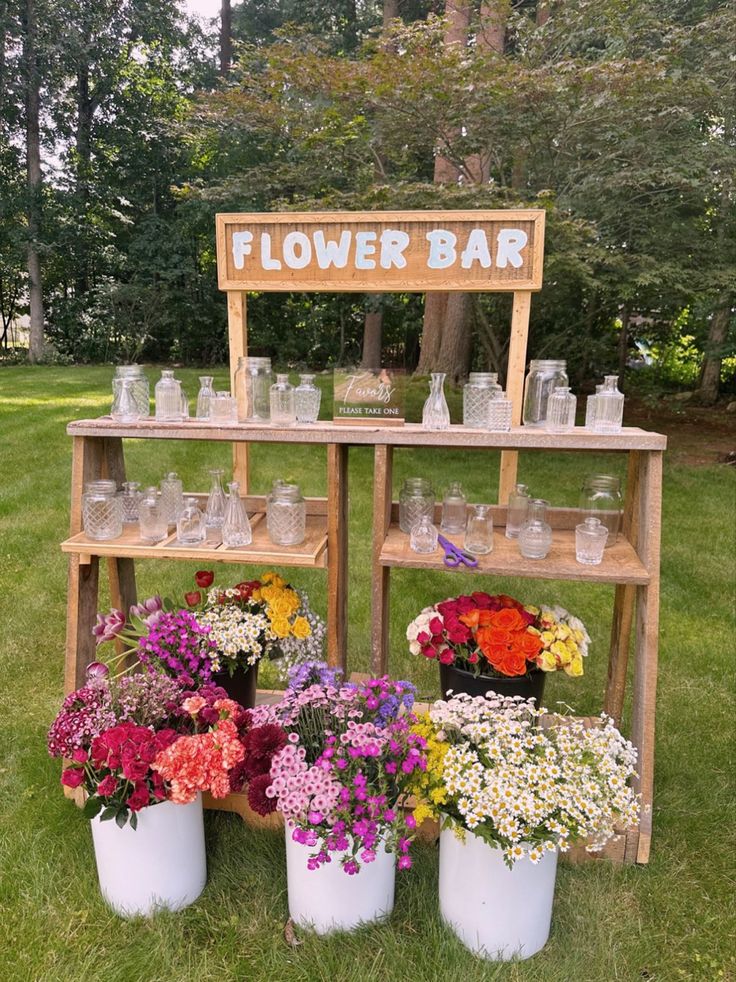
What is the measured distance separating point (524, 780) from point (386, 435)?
0.90m

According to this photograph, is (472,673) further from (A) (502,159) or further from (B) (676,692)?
(A) (502,159)

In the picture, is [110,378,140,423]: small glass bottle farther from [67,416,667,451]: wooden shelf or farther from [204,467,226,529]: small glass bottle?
[204,467,226,529]: small glass bottle

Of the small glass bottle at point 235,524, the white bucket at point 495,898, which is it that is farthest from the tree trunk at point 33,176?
the white bucket at point 495,898

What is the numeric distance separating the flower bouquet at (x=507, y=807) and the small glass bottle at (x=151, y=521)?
940mm

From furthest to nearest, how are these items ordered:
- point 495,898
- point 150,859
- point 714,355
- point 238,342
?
point 714,355 < point 238,342 < point 150,859 < point 495,898

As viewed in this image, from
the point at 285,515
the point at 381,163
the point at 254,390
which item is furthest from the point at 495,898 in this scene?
the point at 381,163

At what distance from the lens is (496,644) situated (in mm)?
1771

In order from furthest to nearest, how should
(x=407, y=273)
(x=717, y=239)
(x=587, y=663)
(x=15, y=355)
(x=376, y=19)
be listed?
(x=15, y=355)
(x=376, y=19)
(x=717, y=239)
(x=587, y=663)
(x=407, y=273)

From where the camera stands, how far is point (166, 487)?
201 centimetres

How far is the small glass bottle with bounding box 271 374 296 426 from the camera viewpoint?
185 cm

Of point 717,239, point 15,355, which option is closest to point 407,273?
point 717,239

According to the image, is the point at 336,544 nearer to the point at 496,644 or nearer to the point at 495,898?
the point at 496,644

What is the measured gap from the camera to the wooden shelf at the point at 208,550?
1.85 meters

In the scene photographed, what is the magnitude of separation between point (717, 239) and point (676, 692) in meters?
4.89
